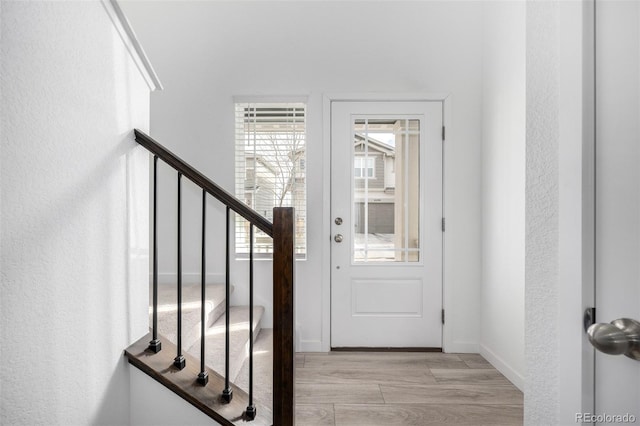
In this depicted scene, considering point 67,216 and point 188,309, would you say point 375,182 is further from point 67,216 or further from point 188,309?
point 67,216

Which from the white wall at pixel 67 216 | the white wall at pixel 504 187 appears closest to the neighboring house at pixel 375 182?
the white wall at pixel 504 187

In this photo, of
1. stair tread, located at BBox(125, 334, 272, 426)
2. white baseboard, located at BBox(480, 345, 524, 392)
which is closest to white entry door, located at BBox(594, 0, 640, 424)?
stair tread, located at BBox(125, 334, 272, 426)

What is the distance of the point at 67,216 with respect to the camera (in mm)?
1141

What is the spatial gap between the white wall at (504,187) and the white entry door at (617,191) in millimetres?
1789

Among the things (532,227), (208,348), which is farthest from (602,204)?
(208,348)

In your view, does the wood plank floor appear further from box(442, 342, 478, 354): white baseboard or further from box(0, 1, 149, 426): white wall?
box(0, 1, 149, 426): white wall

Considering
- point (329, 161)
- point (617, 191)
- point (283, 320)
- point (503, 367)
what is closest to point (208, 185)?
point (283, 320)

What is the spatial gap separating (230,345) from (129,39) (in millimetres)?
1675

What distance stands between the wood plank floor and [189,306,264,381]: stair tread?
1.53 ft

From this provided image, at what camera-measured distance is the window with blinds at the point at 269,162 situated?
115 inches

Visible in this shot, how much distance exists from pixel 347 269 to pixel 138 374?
1.79 meters

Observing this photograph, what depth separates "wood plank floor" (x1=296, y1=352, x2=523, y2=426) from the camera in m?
1.95

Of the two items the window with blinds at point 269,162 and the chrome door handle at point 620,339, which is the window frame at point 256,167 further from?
the chrome door handle at point 620,339

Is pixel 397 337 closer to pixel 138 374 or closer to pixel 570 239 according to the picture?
pixel 138 374
